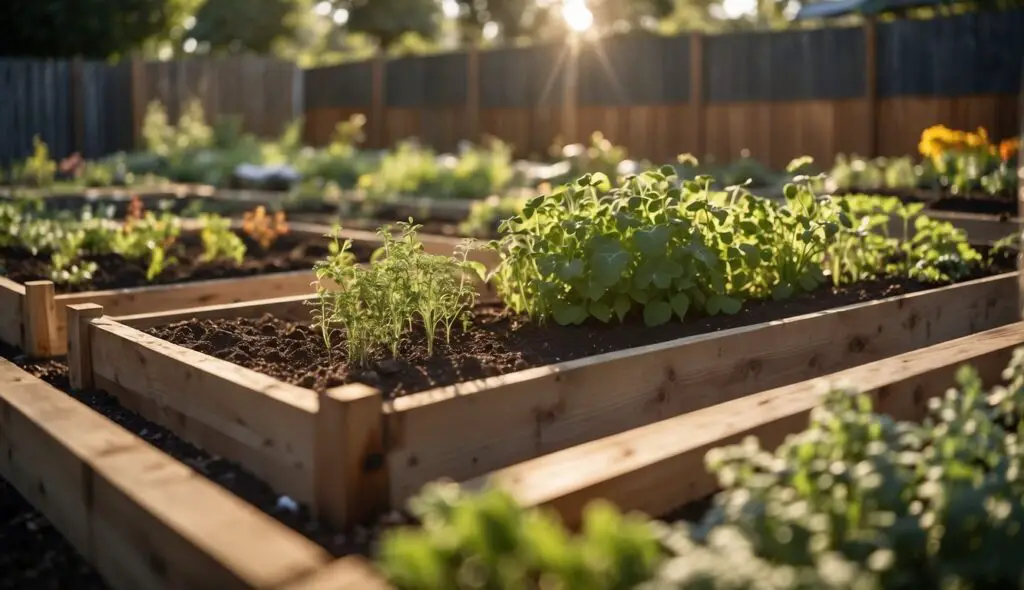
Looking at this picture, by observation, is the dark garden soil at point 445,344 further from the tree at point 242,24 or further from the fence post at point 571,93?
the tree at point 242,24

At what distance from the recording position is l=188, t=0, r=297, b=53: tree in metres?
29.1

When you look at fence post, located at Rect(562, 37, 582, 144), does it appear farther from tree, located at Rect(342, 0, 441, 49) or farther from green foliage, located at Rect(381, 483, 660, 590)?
tree, located at Rect(342, 0, 441, 49)

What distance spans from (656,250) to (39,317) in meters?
2.49

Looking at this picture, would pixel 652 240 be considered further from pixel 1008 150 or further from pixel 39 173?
pixel 39 173

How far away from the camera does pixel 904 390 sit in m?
2.82

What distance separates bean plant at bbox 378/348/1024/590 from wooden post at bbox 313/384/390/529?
0.53 metres

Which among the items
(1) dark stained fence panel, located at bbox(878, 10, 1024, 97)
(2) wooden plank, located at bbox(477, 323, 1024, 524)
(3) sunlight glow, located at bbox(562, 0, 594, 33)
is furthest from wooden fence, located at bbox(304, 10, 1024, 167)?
(3) sunlight glow, located at bbox(562, 0, 594, 33)

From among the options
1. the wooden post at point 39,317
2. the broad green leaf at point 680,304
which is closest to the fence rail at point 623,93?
the broad green leaf at point 680,304

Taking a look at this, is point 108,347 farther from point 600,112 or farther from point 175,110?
point 175,110

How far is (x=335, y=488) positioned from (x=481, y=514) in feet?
3.19

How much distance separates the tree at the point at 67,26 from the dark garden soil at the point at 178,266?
15.7m

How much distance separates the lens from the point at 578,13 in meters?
33.3

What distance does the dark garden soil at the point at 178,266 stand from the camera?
5199mm

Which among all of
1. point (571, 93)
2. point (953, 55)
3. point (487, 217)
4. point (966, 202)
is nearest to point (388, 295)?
point (487, 217)
